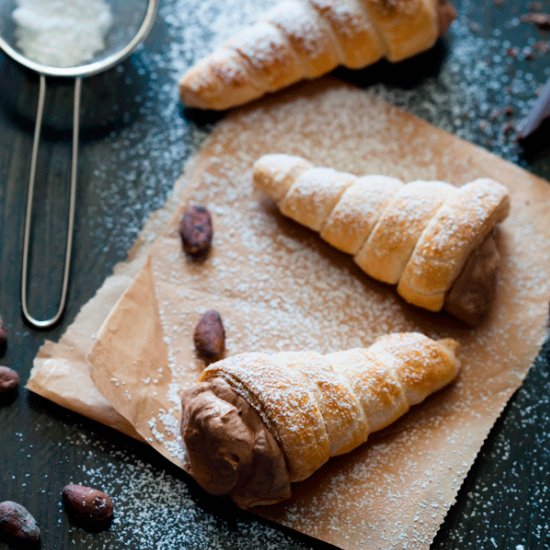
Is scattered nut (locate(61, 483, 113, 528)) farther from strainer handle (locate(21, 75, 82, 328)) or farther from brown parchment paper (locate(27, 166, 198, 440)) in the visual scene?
strainer handle (locate(21, 75, 82, 328))

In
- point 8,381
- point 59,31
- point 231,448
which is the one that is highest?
point 59,31

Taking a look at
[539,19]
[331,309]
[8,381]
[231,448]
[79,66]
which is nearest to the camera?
[231,448]

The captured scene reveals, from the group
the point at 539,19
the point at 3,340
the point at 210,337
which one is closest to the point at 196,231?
the point at 210,337

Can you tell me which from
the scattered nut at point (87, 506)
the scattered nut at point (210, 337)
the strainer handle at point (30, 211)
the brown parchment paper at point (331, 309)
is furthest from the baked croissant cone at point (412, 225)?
the scattered nut at point (87, 506)

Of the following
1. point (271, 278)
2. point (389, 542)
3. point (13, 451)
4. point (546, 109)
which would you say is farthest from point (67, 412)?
point (546, 109)

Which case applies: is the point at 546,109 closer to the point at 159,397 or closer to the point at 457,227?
the point at 457,227

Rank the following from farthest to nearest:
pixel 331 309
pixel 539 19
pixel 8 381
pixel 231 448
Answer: pixel 539 19
pixel 331 309
pixel 8 381
pixel 231 448

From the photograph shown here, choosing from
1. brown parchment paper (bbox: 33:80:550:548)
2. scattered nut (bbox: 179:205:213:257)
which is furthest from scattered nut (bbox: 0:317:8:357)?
scattered nut (bbox: 179:205:213:257)

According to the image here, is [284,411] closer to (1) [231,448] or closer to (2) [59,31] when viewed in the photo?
(1) [231,448]
